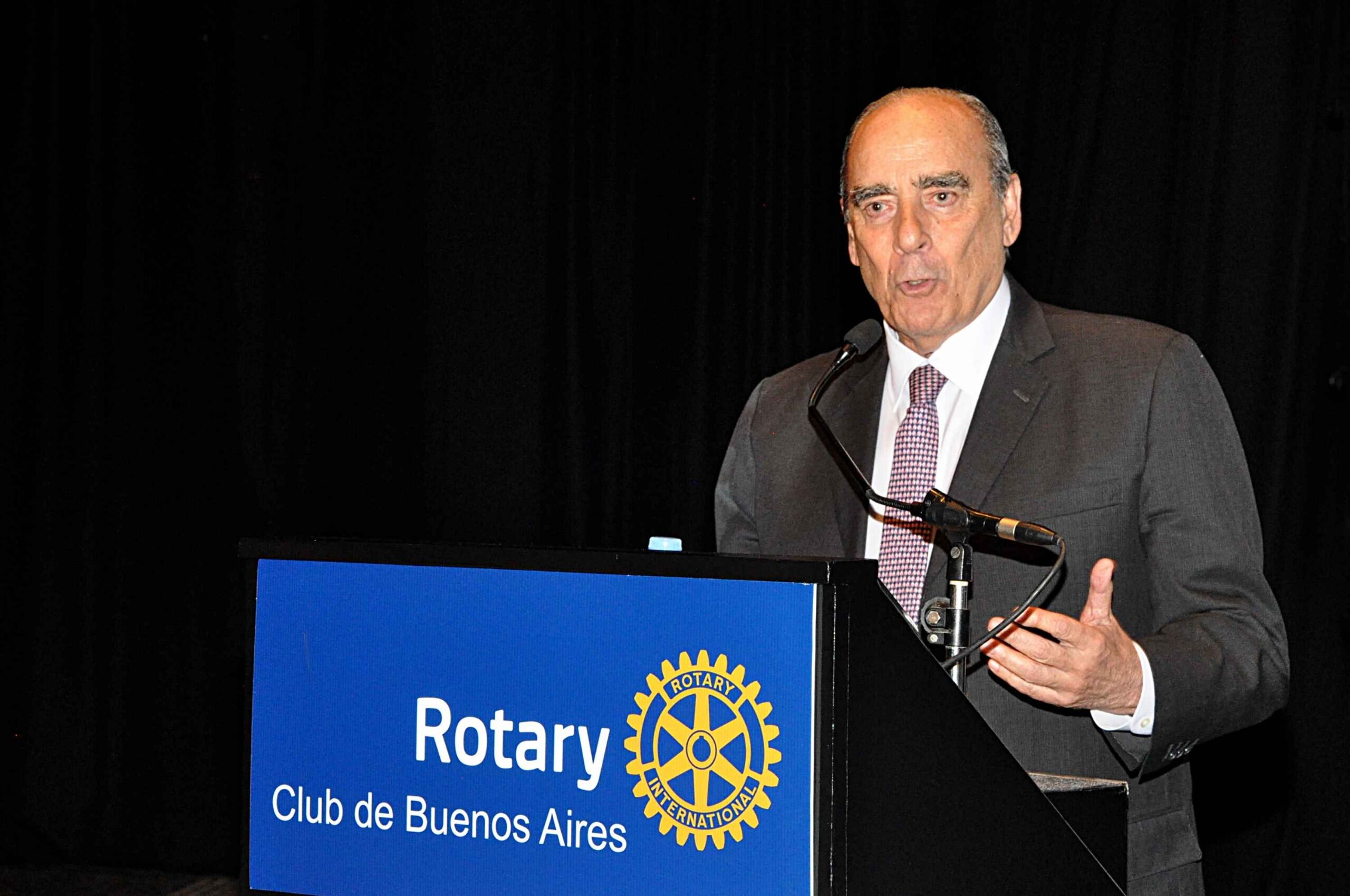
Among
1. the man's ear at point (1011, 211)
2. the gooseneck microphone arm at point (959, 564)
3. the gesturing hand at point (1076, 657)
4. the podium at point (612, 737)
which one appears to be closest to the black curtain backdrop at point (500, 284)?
the man's ear at point (1011, 211)

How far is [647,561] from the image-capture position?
1.10 m

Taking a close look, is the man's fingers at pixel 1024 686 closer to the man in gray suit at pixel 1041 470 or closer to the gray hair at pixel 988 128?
the man in gray suit at pixel 1041 470

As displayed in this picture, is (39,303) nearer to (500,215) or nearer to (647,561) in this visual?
(500,215)

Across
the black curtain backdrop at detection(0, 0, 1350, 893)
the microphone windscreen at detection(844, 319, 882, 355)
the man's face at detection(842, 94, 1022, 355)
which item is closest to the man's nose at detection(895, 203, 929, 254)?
the man's face at detection(842, 94, 1022, 355)

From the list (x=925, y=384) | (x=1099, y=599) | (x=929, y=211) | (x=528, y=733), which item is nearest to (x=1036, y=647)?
(x=1099, y=599)

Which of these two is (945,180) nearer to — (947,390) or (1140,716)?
(947,390)

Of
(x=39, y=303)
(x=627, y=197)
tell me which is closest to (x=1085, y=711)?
(x=627, y=197)

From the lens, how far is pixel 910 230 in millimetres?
1907

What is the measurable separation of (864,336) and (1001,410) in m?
0.30

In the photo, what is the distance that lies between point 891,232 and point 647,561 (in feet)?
3.19

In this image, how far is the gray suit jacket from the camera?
1649 mm

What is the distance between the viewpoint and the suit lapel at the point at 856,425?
1.92m

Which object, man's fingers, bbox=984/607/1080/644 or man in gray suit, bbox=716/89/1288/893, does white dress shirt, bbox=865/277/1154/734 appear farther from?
man's fingers, bbox=984/607/1080/644

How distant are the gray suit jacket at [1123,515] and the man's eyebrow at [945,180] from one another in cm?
19
